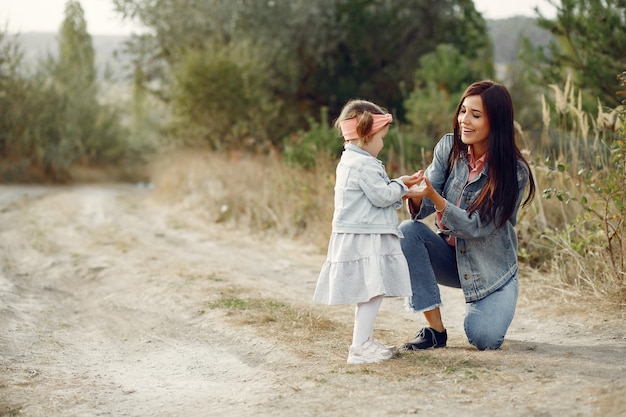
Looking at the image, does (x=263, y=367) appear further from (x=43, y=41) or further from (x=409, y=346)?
(x=43, y=41)

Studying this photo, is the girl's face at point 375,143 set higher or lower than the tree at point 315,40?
lower

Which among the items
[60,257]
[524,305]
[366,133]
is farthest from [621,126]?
[60,257]

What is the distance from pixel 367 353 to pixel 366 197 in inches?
31.9

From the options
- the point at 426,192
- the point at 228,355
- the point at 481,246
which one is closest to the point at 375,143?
the point at 426,192

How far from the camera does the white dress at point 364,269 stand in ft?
11.9

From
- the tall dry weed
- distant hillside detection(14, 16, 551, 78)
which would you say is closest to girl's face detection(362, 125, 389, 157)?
the tall dry weed

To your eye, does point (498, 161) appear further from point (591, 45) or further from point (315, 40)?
point (315, 40)

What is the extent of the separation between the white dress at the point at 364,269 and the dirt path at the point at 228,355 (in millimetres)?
379

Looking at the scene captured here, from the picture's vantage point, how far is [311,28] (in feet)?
65.6

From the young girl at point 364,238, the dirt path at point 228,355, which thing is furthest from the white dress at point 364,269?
the dirt path at point 228,355

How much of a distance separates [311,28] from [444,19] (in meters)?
4.52

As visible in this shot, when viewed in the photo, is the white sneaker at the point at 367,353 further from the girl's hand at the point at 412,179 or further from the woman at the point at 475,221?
the girl's hand at the point at 412,179

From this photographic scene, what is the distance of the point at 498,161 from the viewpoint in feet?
12.8

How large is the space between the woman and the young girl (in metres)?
0.24
